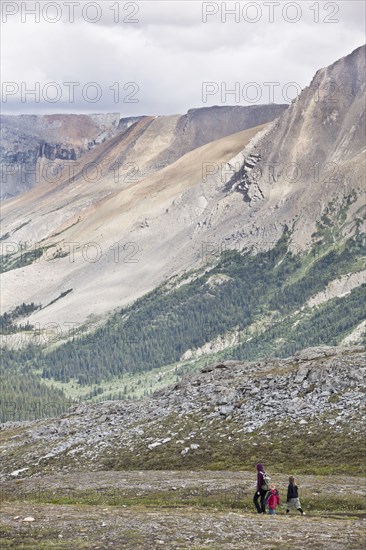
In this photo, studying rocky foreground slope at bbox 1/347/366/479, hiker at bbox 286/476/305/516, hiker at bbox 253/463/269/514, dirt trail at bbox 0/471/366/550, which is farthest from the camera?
rocky foreground slope at bbox 1/347/366/479

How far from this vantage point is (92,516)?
56.2 m

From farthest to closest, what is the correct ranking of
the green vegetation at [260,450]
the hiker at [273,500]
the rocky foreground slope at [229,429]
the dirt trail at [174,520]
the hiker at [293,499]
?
the rocky foreground slope at [229,429] < the green vegetation at [260,450] < the hiker at [293,499] < the hiker at [273,500] < the dirt trail at [174,520]

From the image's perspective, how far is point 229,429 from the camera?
95688 mm

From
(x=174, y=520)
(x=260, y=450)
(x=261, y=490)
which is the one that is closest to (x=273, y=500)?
(x=261, y=490)

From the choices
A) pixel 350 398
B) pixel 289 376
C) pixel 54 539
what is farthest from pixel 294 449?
pixel 54 539

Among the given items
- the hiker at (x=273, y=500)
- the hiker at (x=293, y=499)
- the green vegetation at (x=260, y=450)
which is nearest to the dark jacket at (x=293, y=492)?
the hiker at (x=293, y=499)

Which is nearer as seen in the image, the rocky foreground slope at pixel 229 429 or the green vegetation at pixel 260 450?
the green vegetation at pixel 260 450

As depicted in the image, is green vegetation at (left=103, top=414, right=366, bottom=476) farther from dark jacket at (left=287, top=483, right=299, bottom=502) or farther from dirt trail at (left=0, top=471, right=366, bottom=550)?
dark jacket at (left=287, top=483, right=299, bottom=502)

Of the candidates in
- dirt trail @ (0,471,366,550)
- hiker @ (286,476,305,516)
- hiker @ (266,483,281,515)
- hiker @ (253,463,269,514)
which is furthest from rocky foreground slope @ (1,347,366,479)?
hiker @ (266,483,281,515)

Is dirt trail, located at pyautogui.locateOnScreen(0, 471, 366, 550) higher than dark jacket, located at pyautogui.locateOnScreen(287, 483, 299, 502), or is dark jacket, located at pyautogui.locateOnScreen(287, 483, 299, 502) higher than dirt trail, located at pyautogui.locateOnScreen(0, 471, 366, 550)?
dark jacket, located at pyautogui.locateOnScreen(287, 483, 299, 502)

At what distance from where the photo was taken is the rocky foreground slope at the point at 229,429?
86.9 meters

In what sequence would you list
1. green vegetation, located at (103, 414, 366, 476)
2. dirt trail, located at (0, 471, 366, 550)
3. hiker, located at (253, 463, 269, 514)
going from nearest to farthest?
1. dirt trail, located at (0, 471, 366, 550)
2. hiker, located at (253, 463, 269, 514)
3. green vegetation, located at (103, 414, 366, 476)

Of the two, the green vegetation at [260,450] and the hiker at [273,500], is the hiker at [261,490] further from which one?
the green vegetation at [260,450]

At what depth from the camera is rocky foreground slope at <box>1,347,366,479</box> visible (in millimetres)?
86938
